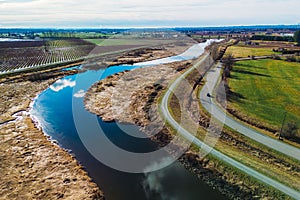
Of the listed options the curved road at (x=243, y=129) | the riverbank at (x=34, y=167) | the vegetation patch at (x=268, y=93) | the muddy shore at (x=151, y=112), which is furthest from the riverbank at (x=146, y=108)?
the vegetation patch at (x=268, y=93)

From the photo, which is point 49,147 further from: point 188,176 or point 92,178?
point 188,176

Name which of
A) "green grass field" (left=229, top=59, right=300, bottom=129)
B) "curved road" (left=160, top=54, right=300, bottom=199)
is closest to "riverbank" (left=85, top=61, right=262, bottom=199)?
"curved road" (left=160, top=54, right=300, bottom=199)

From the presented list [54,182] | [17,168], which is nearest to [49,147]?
[17,168]

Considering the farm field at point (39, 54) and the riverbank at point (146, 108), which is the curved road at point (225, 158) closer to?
the riverbank at point (146, 108)

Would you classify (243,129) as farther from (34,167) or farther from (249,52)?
(249,52)

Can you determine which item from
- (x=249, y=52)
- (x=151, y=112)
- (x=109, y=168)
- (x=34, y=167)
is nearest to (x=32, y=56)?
(x=151, y=112)
